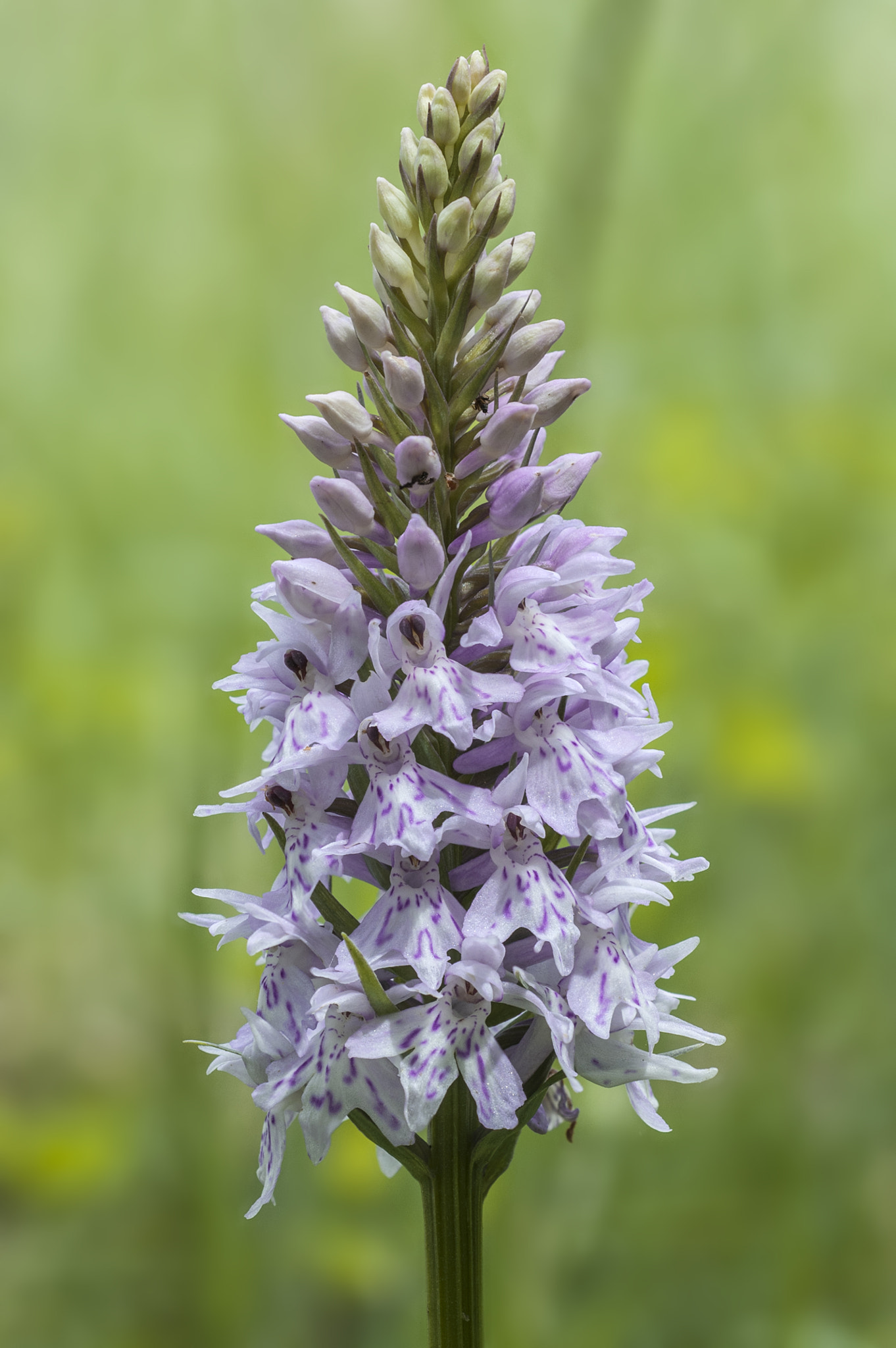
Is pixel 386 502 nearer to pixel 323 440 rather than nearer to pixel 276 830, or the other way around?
pixel 323 440

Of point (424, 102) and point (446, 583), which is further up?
point (424, 102)

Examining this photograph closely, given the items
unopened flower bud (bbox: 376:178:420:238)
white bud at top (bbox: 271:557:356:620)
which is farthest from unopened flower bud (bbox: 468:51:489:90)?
white bud at top (bbox: 271:557:356:620)

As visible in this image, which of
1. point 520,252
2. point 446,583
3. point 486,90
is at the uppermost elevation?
point 486,90

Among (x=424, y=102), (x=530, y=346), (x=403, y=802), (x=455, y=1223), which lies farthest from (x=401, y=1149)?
(x=424, y=102)

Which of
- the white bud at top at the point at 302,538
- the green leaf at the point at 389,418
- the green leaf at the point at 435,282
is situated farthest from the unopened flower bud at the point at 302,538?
the green leaf at the point at 435,282

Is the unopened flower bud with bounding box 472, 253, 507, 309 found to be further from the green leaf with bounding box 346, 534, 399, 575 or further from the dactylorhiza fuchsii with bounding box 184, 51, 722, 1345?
the green leaf with bounding box 346, 534, 399, 575

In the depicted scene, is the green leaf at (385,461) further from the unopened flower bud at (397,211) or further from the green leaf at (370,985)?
the green leaf at (370,985)

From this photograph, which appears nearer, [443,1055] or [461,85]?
[443,1055]
